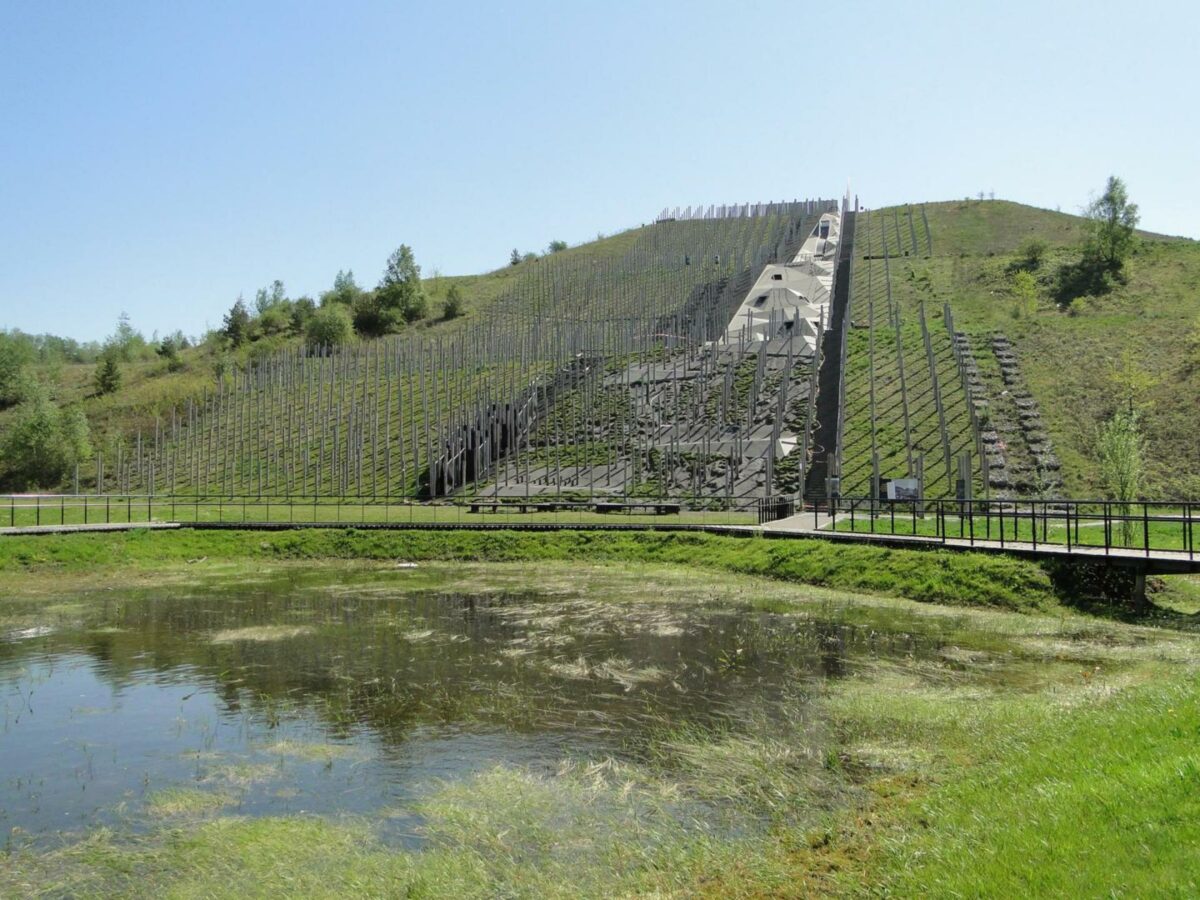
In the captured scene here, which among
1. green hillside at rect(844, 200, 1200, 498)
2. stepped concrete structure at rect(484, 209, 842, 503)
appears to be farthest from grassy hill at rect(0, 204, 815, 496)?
green hillside at rect(844, 200, 1200, 498)

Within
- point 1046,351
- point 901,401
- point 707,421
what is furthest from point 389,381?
point 1046,351

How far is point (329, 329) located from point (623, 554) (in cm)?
6159

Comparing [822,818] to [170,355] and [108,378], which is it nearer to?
[108,378]

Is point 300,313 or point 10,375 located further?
point 300,313

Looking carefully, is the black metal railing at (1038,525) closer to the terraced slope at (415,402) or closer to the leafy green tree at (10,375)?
the terraced slope at (415,402)

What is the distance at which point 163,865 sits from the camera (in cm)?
894

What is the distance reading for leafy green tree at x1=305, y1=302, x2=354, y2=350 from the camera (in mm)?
88375

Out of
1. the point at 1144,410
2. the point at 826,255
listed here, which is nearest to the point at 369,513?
the point at 1144,410

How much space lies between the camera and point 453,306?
320ft

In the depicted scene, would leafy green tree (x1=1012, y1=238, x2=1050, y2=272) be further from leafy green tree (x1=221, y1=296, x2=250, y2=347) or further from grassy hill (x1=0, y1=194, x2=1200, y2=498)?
leafy green tree (x1=221, y1=296, x2=250, y2=347)

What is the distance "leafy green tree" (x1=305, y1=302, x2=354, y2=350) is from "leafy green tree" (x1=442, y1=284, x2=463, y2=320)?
9.87 meters

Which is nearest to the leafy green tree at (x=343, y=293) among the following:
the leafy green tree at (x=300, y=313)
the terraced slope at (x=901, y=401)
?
the leafy green tree at (x=300, y=313)

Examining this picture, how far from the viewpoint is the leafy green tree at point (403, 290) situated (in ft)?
319

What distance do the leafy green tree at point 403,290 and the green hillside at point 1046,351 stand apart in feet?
138
